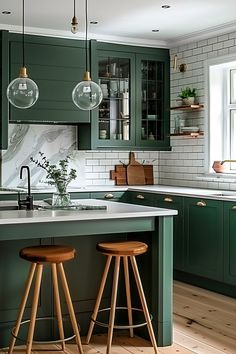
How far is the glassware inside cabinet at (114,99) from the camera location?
726 cm

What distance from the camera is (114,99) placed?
7340 millimetres

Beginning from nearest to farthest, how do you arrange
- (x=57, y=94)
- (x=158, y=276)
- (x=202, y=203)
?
1. (x=158, y=276)
2. (x=202, y=203)
3. (x=57, y=94)

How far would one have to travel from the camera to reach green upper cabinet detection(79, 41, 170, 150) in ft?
23.7

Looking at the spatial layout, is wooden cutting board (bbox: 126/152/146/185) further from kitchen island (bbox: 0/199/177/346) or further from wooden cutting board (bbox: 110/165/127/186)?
kitchen island (bbox: 0/199/177/346)

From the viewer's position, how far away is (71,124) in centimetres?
737

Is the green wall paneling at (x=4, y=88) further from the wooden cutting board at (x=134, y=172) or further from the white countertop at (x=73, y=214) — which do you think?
the white countertop at (x=73, y=214)

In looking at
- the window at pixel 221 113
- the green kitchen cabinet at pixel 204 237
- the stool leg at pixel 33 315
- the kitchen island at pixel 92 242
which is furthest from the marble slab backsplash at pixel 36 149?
the stool leg at pixel 33 315

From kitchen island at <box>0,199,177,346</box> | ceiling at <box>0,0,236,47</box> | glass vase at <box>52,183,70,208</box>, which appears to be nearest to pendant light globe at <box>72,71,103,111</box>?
glass vase at <box>52,183,70,208</box>

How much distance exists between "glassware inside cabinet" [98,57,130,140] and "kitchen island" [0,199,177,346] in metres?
2.67

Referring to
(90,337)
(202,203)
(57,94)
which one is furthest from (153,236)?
(57,94)

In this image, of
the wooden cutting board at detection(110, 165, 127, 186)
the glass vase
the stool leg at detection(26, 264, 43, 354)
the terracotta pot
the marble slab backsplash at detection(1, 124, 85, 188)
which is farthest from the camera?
the wooden cutting board at detection(110, 165, 127, 186)

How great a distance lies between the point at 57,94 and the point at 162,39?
1535 millimetres

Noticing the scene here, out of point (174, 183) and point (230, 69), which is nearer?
point (230, 69)

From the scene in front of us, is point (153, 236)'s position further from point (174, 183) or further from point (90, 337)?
point (174, 183)
